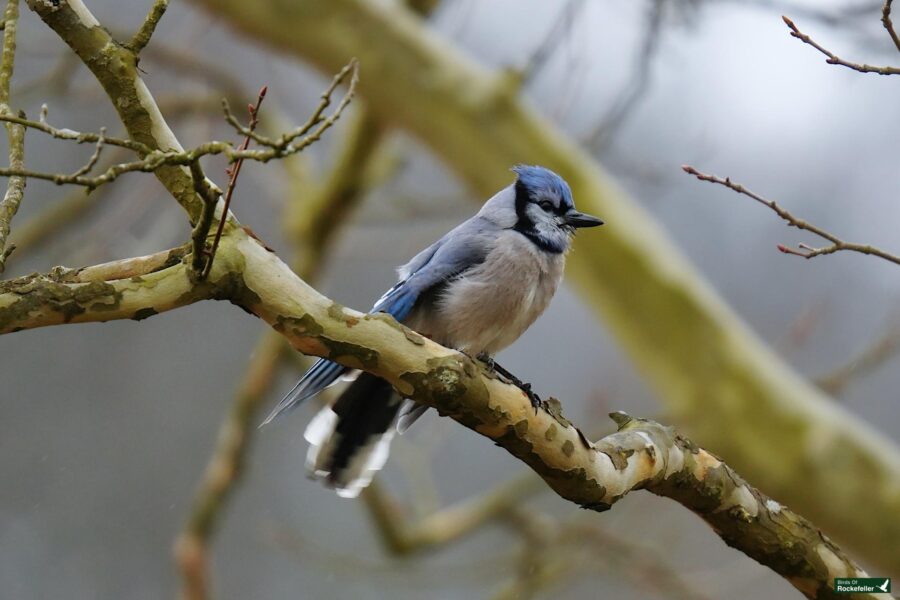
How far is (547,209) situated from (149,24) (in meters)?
1.66

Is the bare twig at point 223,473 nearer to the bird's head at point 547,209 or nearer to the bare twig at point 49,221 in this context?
the bare twig at point 49,221

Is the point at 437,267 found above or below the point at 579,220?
below

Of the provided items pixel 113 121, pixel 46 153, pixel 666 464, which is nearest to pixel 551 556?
pixel 666 464

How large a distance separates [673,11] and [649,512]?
262 cm

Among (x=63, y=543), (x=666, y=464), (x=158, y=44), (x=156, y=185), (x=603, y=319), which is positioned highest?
(x=666, y=464)

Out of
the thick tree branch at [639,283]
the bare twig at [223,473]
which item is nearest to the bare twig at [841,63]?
the thick tree branch at [639,283]

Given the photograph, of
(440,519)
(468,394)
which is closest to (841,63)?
(468,394)

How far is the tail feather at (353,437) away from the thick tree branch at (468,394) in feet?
2.80

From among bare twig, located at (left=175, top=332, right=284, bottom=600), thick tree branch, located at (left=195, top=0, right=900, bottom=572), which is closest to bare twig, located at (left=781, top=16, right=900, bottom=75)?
thick tree branch, located at (left=195, top=0, right=900, bottom=572)

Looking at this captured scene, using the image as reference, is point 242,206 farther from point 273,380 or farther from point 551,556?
point 551,556

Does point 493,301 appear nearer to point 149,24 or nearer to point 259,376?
point 149,24

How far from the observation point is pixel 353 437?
3.03 meters

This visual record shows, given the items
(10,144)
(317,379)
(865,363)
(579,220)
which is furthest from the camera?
(865,363)

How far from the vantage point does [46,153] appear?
299 inches
